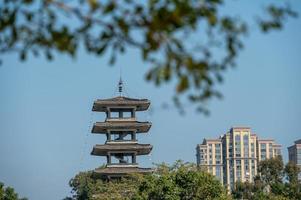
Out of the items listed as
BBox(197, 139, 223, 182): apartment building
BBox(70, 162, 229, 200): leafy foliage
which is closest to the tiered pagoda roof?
BBox(70, 162, 229, 200): leafy foliage

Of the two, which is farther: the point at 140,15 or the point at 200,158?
the point at 200,158

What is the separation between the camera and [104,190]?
46.4 m

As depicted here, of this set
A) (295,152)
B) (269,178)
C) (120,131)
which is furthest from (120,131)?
(295,152)

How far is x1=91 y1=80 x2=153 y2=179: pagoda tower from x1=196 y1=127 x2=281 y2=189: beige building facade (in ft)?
160

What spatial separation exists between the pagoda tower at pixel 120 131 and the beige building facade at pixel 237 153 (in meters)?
48.8

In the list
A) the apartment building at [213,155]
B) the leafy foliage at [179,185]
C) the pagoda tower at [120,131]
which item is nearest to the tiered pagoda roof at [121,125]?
the pagoda tower at [120,131]

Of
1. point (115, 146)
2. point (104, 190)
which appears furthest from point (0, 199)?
point (115, 146)

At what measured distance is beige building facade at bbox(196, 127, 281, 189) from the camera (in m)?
102

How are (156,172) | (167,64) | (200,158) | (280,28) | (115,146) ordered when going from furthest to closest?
(200,158) → (115,146) → (156,172) → (280,28) → (167,64)

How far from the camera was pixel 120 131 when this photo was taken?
52.4 meters

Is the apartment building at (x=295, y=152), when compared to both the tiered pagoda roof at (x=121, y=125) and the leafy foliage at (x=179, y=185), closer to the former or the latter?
the tiered pagoda roof at (x=121, y=125)

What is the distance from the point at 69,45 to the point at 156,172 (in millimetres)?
36023

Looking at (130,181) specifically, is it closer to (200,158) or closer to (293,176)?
(293,176)

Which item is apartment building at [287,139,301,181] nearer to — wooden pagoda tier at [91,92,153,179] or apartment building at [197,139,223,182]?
apartment building at [197,139,223,182]
